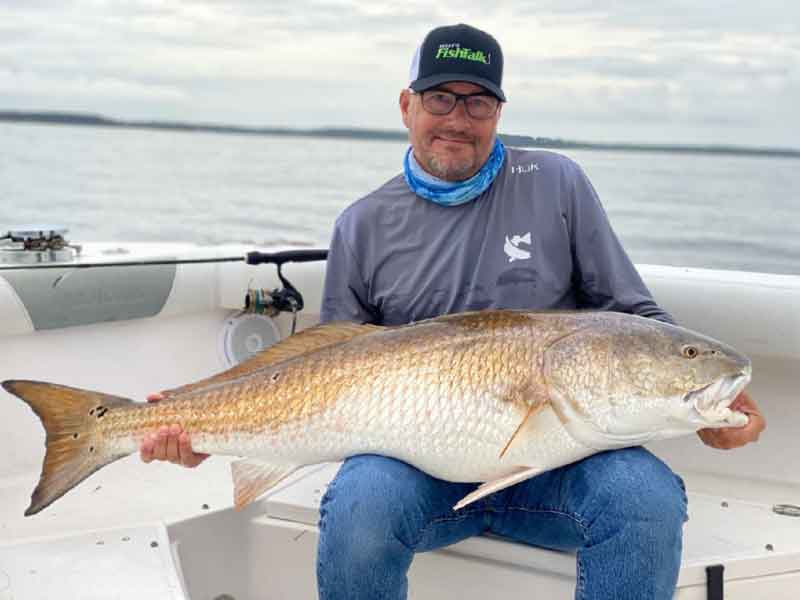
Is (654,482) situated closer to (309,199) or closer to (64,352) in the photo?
(64,352)

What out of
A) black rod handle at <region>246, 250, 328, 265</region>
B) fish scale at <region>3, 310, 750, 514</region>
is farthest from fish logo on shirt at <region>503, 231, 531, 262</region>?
black rod handle at <region>246, 250, 328, 265</region>

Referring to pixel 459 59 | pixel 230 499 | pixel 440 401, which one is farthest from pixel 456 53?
pixel 230 499

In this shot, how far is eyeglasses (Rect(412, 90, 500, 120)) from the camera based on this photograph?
2.85 m

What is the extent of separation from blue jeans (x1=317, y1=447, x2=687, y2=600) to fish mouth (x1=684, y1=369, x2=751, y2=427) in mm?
202

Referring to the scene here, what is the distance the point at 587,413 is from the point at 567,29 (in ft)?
8.63

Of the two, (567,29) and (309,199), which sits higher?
(567,29)

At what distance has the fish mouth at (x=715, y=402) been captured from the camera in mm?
2164

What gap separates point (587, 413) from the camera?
2209mm

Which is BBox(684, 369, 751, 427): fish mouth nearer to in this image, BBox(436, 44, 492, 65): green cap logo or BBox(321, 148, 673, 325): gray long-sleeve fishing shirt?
BBox(321, 148, 673, 325): gray long-sleeve fishing shirt

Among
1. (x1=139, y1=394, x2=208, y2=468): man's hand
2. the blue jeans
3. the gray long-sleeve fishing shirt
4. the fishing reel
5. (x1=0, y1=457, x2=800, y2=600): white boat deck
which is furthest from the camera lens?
the fishing reel

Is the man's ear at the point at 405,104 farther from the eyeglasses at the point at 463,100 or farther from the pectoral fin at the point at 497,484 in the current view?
the pectoral fin at the point at 497,484

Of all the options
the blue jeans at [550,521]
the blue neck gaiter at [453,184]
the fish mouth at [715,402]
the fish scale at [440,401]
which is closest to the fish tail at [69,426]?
the fish scale at [440,401]

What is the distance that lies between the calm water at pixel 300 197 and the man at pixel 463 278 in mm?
1426

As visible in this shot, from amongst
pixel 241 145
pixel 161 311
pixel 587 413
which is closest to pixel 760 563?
pixel 587 413
